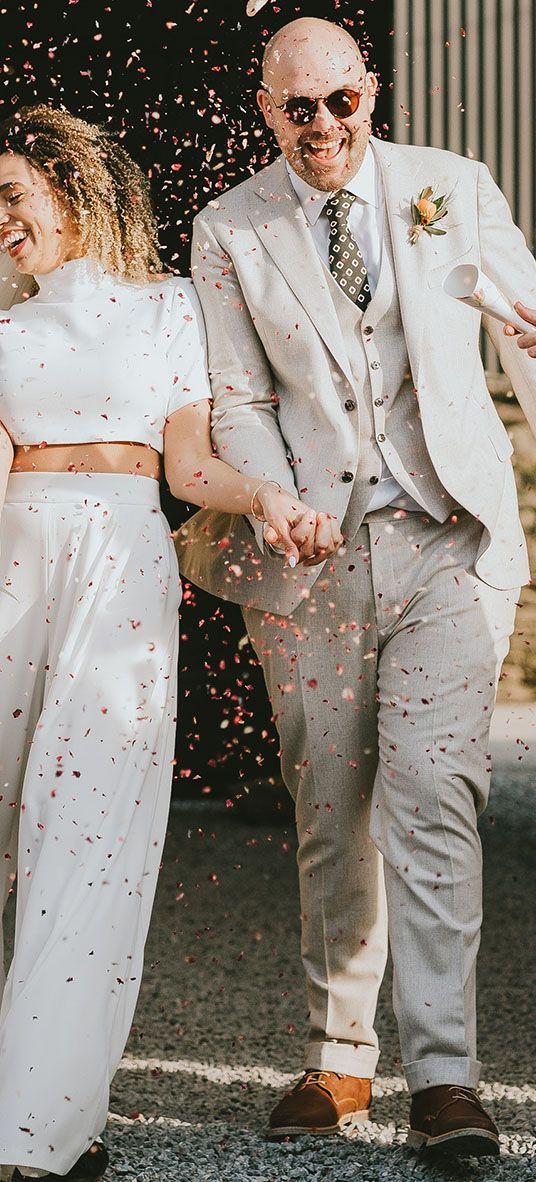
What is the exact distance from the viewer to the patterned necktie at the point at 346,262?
3.18 m

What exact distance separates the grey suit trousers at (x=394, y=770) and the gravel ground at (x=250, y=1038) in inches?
8.6

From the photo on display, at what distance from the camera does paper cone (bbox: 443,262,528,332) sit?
113 inches

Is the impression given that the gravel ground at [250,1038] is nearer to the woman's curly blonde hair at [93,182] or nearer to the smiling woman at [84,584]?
the smiling woman at [84,584]

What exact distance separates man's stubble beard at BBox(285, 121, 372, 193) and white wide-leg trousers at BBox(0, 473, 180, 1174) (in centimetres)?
72

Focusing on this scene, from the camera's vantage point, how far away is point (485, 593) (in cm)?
317

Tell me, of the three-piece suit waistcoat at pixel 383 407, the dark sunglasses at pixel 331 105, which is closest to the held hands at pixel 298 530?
the three-piece suit waistcoat at pixel 383 407

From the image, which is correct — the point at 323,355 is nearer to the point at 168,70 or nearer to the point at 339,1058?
the point at 339,1058

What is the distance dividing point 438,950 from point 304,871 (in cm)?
46

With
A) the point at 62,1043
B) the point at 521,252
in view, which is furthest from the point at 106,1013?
the point at 521,252

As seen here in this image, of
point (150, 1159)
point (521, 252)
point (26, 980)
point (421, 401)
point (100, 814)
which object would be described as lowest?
point (150, 1159)

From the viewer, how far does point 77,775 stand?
2828mm

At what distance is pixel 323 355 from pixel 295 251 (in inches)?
9.0

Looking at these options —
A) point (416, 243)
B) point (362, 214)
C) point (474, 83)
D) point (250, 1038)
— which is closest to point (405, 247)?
point (416, 243)

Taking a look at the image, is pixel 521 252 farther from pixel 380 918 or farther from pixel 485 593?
pixel 380 918
